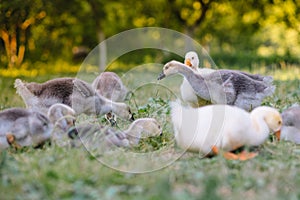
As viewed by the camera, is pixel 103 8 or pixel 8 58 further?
pixel 103 8

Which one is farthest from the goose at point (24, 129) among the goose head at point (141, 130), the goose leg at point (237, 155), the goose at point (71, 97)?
the goose leg at point (237, 155)

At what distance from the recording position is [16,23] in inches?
551

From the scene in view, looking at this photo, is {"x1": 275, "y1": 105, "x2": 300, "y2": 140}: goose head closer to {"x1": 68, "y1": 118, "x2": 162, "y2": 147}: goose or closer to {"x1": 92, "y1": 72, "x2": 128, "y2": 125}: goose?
{"x1": 68, "y1": 118, "x2": 162, "y2": 147}: goose

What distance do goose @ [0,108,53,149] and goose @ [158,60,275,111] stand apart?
1.48 metres

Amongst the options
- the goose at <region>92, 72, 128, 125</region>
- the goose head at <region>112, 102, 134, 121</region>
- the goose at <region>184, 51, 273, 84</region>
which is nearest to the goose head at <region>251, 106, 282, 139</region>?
the goose head at <region>112, 102, 134, 121</region>

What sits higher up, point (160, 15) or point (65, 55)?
point (160, 15)

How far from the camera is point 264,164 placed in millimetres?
4191

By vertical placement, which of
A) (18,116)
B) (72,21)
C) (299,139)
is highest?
(72,21)

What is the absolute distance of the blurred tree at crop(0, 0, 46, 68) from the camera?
10508 mm

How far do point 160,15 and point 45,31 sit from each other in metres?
5.11

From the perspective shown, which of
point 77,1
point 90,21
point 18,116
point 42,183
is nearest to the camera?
point 42,183

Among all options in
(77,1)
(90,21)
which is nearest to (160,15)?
(90,21)

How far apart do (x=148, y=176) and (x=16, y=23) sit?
11.0 meters

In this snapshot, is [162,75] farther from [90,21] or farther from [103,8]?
[90,21]
